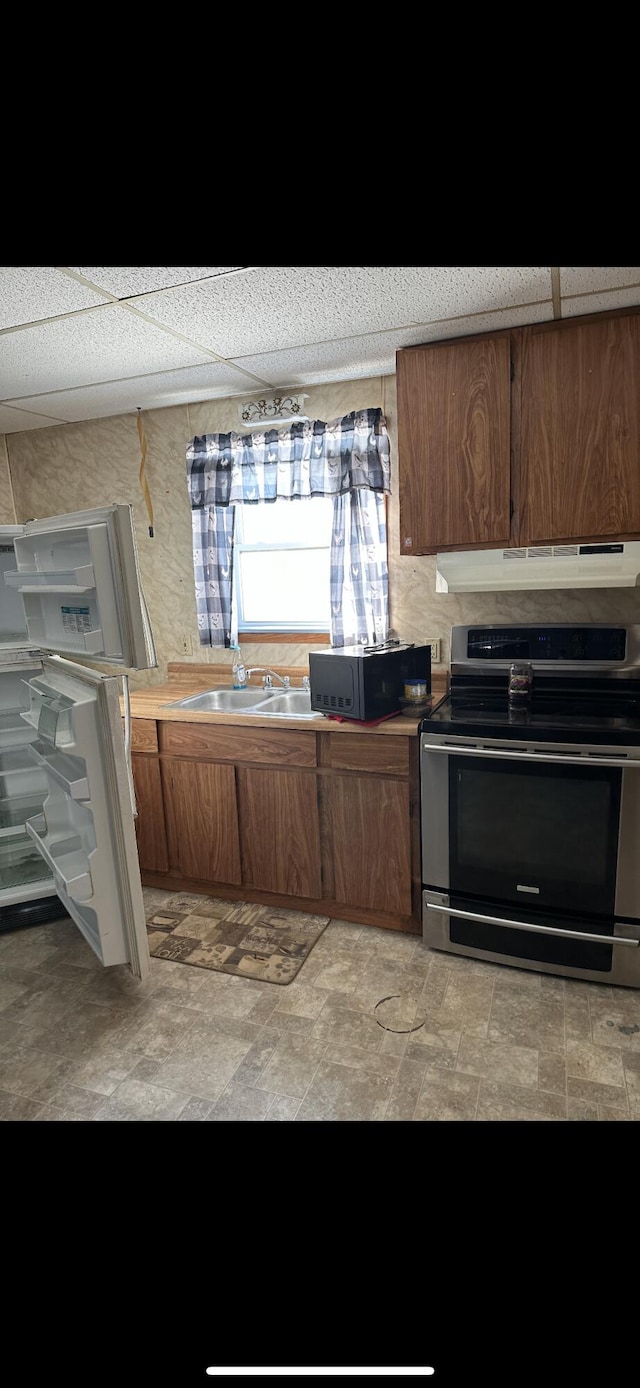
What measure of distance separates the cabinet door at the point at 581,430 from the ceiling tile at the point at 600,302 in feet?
0.14

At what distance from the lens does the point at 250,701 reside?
3.25 metres

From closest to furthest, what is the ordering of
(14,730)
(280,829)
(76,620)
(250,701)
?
(76,620)
(280,829)
(14,730)
(250,701)

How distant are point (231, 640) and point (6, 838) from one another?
144 cm

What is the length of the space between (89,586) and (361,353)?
149 cm

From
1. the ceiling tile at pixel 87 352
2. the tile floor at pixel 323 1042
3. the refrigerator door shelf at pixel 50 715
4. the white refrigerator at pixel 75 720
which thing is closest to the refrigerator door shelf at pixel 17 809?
the white refrigerator at pixel 75 720

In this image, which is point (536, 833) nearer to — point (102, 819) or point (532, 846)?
point (532, 846)

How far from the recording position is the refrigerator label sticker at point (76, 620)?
2.33 m

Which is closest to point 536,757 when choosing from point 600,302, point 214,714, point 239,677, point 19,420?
point 214,714

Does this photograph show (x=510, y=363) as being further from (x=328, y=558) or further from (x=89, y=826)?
(x=89, y=826)

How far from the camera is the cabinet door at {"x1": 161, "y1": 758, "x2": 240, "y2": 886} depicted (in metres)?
2.82

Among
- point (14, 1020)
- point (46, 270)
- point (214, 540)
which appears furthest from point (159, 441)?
point (14, 1020)

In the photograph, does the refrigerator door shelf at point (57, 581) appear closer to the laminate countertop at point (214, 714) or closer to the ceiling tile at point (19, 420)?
the laminate countertop at point (214, 714)

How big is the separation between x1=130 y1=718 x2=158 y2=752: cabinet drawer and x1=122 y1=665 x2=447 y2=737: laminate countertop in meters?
0.03

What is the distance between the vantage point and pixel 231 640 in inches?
133
